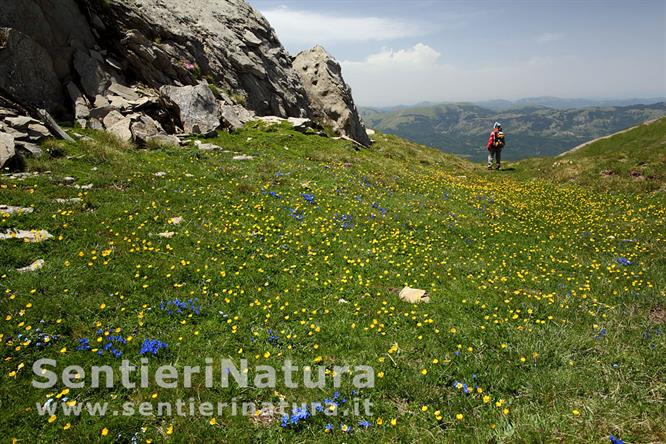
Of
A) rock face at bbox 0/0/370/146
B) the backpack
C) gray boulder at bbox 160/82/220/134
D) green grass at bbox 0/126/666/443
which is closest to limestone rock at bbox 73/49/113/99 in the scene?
rock face at bbox 0/0/370/146

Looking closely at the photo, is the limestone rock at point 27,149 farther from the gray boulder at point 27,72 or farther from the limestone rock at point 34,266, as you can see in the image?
the limestone rock at point 34,266

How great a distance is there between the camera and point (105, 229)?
12.2 m

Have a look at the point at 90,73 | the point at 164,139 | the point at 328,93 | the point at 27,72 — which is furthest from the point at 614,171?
the point at 27,72

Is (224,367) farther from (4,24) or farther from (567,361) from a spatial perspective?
(4,24)

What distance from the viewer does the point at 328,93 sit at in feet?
149

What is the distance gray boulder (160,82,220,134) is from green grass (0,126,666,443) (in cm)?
825

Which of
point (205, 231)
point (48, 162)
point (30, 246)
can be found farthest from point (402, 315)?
point (48, 162)

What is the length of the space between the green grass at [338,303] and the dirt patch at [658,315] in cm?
8

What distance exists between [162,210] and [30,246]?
14.4 feet

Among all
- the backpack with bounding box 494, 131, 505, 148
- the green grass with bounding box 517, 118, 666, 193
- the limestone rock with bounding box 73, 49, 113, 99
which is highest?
the limestone rock with bounding box 73, 49, 113, 99

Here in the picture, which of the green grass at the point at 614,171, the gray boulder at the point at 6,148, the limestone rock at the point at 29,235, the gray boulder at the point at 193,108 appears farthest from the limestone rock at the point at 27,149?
the green grass at the point at 614,171

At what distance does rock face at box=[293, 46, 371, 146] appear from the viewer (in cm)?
4362

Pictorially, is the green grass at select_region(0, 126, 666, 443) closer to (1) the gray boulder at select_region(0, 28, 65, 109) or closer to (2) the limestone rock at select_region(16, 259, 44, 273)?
(2) the limestone rock at select_region(16, 259, 44, 273)

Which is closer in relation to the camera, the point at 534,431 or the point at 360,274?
the point at 534,431
